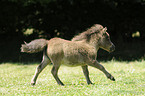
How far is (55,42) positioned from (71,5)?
12816mm

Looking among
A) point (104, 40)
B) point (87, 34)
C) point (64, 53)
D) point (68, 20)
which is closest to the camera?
point (64, 53)

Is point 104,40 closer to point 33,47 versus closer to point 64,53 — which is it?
point 64,53

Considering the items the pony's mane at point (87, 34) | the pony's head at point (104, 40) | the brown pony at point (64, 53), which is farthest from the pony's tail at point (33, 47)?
the pony's head at point (104, 40)

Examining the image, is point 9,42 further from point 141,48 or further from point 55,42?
point 55,42

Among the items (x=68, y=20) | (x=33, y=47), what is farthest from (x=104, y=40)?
(x=68, y=20)

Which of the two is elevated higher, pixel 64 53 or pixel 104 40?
pixel 104 40

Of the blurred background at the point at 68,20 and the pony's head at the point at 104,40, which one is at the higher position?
the blurred background at the point at 68,20

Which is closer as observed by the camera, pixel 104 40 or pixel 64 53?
pixel 64 53

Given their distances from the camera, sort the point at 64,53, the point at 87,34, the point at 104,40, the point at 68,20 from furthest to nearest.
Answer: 1. the point at 68,20
2. the point at 104,40
3. the point at 87,34
4. the point at 64,53

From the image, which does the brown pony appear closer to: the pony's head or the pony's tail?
the pony's tail

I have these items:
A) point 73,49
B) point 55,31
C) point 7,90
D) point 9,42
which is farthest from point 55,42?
point 9,42

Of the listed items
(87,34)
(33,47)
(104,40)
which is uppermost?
(87,34)

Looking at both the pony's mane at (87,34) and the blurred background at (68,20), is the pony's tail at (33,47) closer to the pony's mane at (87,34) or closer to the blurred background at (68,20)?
the pony's mane at (87,34)

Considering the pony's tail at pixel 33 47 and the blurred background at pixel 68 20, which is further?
the blurred background at pixel 68 20
